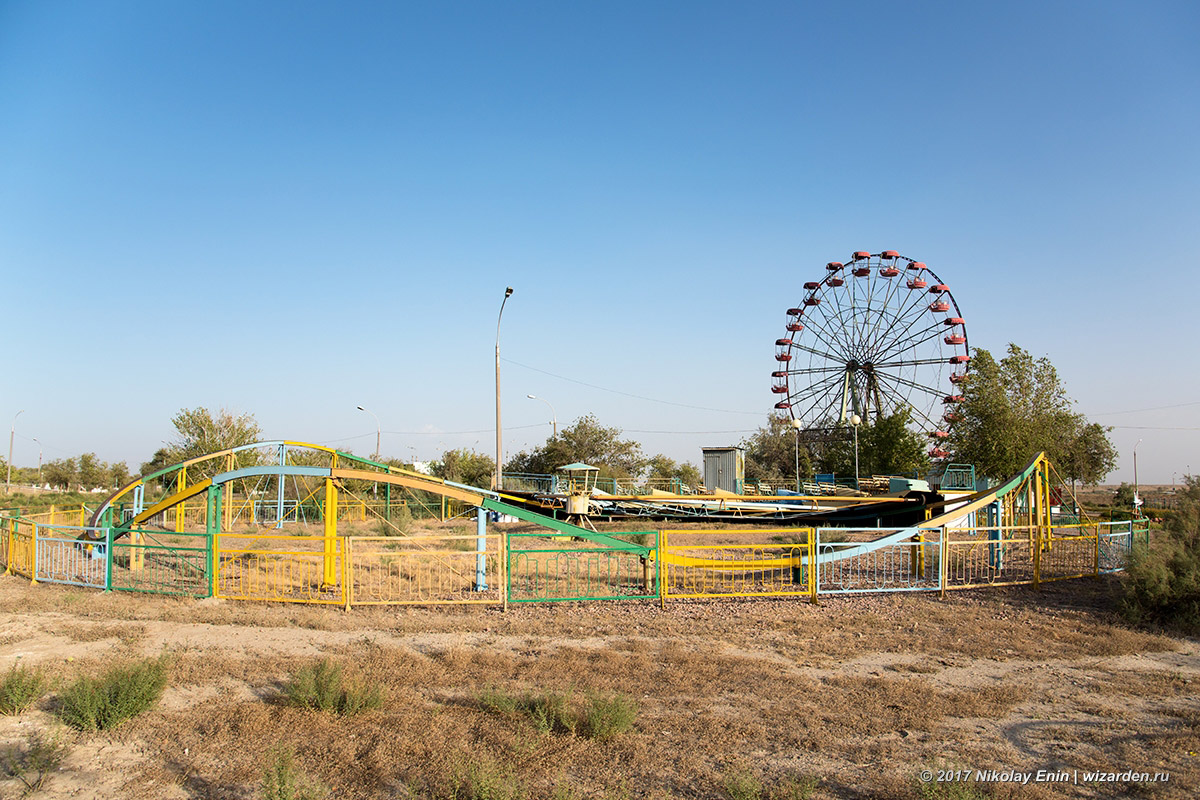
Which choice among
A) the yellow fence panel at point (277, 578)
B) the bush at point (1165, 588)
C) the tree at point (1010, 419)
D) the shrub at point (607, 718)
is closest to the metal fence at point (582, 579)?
the yellow fence panel at point (277, 578)

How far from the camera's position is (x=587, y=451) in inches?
1909

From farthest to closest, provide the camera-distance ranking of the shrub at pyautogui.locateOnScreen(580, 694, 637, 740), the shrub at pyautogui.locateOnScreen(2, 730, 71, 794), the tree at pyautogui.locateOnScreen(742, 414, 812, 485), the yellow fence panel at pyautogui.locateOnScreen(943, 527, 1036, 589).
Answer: the tree at pyautogui.locateOnScreen(742, 414, 812, 485)
the yellow fence panel at pyautogui.locateOnScreen(943, 527, 1036, 589)
the shrub at pyautogui.locateOnScreen(580, 694, 637, 740)
the shrub at pyautogui.locateOnScreen(2, 730, 71, 794)

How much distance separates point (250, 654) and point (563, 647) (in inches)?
140

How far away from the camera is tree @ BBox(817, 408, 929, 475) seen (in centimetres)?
4147

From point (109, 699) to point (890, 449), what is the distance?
133 ft

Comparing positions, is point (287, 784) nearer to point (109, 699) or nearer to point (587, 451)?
point (109, 699)

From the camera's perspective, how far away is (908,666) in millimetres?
8352

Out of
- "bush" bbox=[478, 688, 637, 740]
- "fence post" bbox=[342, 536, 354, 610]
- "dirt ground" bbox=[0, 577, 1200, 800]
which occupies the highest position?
"fence post" bbox=[342, 536, 354, 610]

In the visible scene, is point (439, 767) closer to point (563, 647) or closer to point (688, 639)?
point (563, 647)

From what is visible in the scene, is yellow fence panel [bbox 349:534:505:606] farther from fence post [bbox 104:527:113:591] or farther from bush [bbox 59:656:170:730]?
bush [bbox 59:656:170:730]

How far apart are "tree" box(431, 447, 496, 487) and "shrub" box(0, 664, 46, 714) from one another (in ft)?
121

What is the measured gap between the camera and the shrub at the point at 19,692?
6.53 meters

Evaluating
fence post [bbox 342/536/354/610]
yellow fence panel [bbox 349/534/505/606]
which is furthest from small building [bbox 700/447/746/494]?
fence post [bbox 342/536/354/610]

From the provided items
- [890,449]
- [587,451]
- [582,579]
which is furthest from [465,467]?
[582,579]
